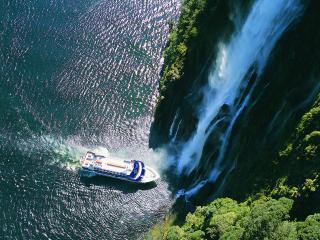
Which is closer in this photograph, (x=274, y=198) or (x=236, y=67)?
(x=274, y=198)

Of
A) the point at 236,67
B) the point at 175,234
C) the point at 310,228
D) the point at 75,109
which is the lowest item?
the point at 310,228

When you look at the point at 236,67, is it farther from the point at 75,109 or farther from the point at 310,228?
the point at 310,228

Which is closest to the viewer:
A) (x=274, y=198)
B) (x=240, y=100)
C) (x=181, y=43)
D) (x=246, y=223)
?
(x=246, y=223)

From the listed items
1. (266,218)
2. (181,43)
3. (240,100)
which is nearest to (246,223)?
(266,218)

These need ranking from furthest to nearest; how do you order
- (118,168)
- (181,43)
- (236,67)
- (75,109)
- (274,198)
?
(75,109) < (181,43) < (118,168) < (236,67) < (274,198)

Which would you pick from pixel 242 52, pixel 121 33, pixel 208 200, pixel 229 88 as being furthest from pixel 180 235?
pixel 121 33

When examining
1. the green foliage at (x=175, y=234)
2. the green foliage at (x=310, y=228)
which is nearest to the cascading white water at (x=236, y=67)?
the green foliage at (x=175, y=234)
